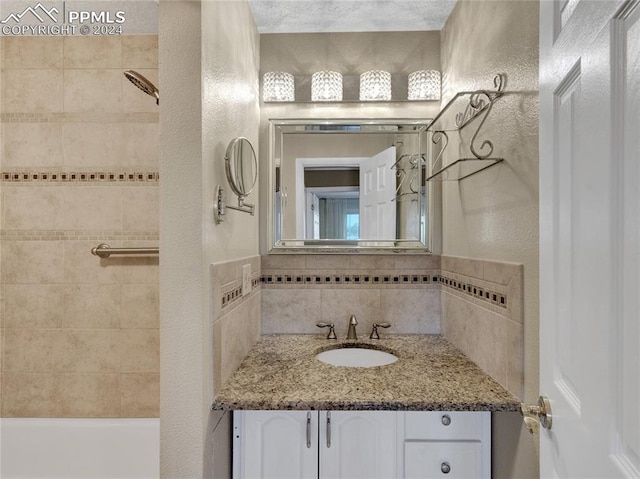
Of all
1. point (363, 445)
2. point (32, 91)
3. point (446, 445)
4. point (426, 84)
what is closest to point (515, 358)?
point (446, 445)

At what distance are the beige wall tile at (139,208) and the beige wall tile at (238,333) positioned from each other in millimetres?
724

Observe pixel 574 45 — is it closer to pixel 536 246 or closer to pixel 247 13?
pixel 536 246

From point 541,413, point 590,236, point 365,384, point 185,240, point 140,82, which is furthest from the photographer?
point 140,82

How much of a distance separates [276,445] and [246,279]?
2.07 feet

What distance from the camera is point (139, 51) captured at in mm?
1938

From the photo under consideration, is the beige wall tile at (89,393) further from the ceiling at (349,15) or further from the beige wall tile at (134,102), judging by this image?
the ceiling at (349,15)

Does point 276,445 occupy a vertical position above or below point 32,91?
below

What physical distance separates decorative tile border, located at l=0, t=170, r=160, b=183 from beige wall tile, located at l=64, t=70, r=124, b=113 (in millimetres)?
331

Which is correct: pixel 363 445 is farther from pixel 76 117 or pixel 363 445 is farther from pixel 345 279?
pixel 76 117

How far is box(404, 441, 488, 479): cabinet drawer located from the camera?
4.17 feet

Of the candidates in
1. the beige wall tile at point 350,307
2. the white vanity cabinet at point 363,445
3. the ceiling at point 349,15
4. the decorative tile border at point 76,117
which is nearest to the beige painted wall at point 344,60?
the ceiling at point 349,15

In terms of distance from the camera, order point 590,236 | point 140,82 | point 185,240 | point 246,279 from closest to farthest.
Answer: point 590,236 → point 185,240 → point 140,82 → point 246,279

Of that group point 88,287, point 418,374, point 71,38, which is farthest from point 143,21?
point 418,374

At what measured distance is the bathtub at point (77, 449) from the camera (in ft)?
6.14
